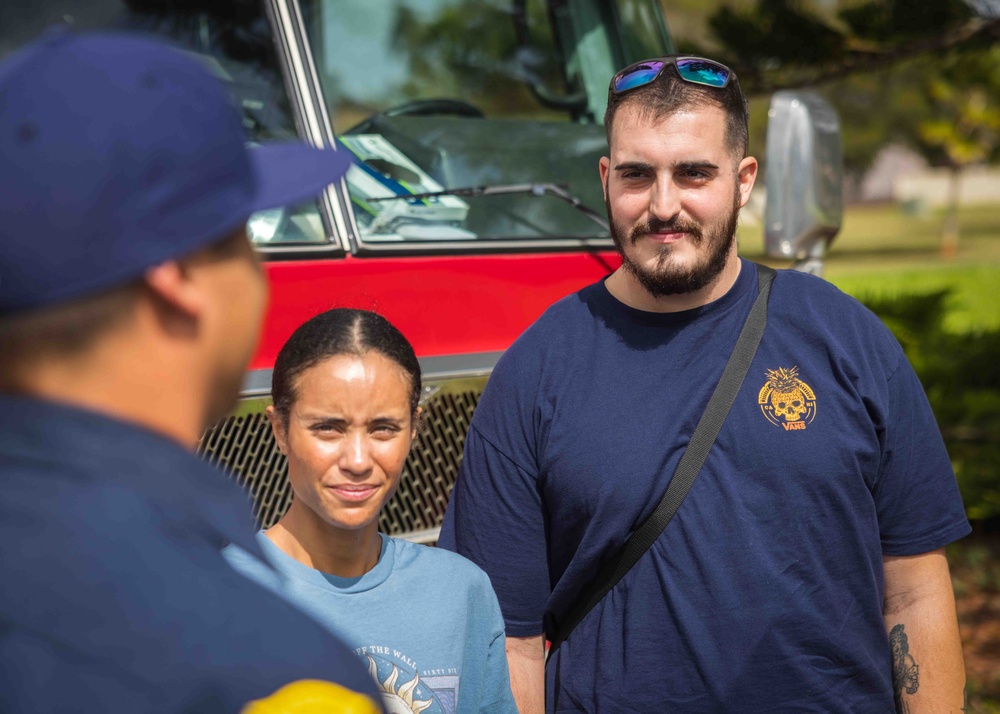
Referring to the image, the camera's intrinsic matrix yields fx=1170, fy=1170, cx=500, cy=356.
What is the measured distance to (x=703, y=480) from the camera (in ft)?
7.34

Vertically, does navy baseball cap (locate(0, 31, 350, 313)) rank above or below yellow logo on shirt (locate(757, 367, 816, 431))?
above

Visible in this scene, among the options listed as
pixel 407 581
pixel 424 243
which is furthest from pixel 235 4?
pixel 407 581

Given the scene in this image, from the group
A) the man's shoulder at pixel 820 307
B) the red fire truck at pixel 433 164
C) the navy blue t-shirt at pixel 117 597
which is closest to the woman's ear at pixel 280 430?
the red fire truck at pixel 433 164

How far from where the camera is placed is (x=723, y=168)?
242 cm

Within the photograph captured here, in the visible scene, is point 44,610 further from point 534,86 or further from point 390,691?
point 534,86

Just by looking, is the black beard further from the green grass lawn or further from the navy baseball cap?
the navy baseball cap

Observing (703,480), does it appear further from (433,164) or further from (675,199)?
(433,164)

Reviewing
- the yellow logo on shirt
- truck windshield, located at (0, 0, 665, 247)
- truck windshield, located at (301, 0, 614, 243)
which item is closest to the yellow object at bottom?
the yellow logo on shirt

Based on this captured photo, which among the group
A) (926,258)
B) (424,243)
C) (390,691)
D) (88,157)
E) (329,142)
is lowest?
(926,258)

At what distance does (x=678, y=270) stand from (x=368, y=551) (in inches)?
32.6

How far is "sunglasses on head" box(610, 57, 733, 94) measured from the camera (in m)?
2.43

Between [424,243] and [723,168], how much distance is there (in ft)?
3.05

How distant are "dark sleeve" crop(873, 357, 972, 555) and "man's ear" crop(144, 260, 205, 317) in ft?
5.39

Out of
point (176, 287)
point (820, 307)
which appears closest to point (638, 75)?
point (820, 307)
